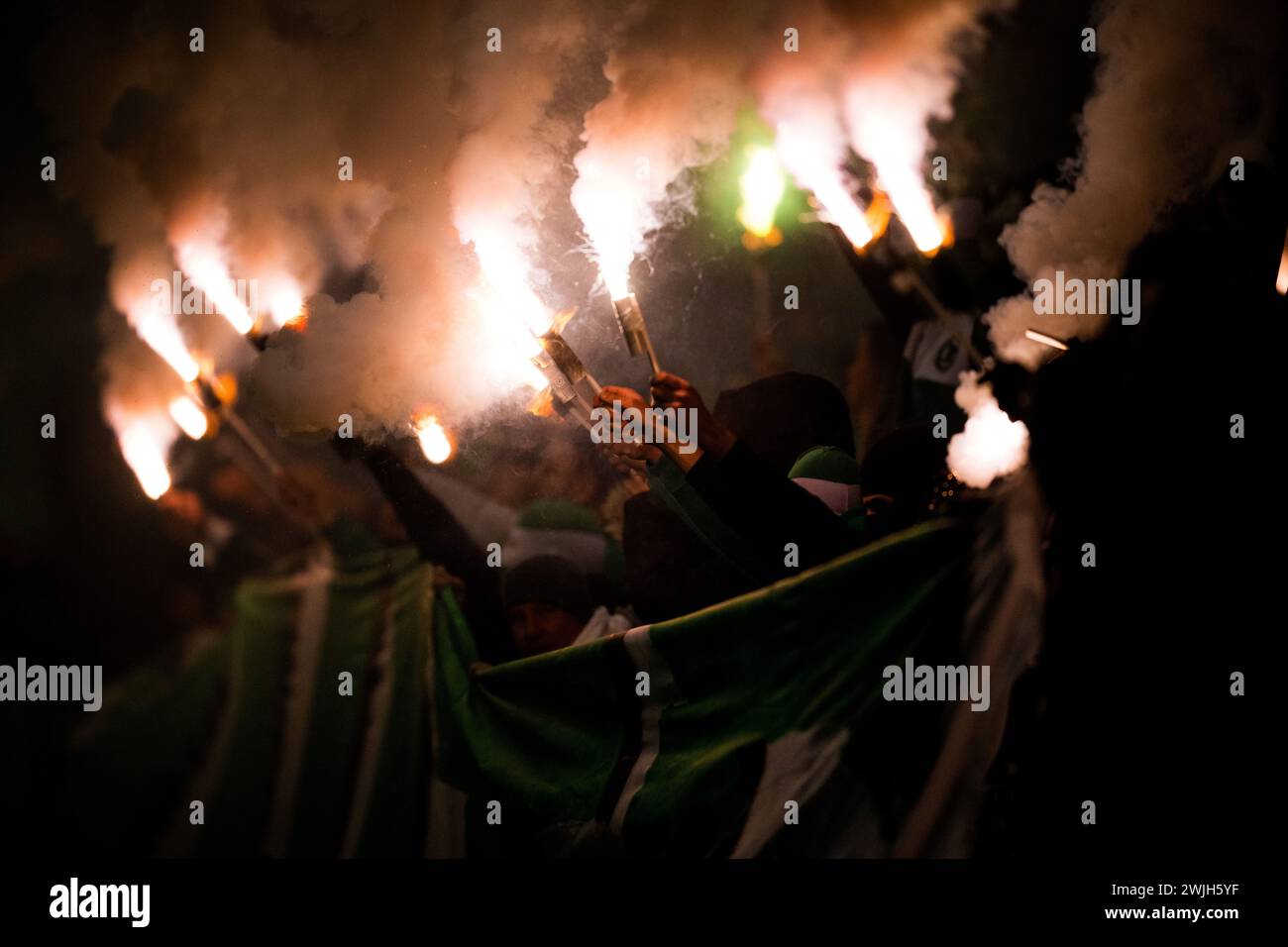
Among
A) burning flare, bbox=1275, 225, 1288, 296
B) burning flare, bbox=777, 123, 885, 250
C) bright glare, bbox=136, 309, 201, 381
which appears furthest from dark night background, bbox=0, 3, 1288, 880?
bright glare, bbox=136, 309, 201, 381

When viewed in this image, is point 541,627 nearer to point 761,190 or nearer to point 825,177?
point 761,190

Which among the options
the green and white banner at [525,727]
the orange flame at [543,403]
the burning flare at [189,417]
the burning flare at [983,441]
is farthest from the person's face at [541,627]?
the burning flare at [189,417]

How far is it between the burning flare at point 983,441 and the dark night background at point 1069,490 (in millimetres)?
91

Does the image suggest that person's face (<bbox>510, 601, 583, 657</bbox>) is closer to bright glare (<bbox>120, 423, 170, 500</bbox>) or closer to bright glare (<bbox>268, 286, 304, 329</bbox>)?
bright glare (<bbox>268, 286, 304, 329</bbox>)

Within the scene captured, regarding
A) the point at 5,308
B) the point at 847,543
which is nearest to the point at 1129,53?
the point at 847,543

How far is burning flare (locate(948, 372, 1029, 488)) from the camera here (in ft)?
10.8

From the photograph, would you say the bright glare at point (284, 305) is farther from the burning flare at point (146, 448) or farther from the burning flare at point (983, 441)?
the burning flare at point (983, 441)

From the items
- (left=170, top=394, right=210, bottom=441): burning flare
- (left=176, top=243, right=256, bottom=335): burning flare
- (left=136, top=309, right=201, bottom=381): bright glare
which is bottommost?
(left=170, top=394, right=210, bottom=441): burning flare

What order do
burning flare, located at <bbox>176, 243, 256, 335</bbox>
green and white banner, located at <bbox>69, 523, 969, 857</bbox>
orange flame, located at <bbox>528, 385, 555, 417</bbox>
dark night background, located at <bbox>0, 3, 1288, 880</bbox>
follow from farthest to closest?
burning flare, located at <bbox>176, 243, 256, 335</bbox>
orange flame, located at <bbox>528, 385, 555, 417</bbox>
green and white banner, located at <bbox>69, 523, 969, 857</bbox>
dark night background, located at <bbox>0, 3, 1288, 880</bbox>

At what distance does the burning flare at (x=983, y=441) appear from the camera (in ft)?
10.8

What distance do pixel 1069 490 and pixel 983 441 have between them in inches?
15.5

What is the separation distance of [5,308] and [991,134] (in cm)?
473

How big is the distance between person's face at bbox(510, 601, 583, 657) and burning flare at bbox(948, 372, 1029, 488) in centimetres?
173

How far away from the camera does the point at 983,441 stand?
11.4 ft
